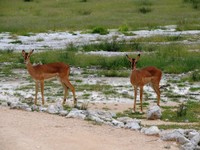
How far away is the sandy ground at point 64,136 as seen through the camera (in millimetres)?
11734

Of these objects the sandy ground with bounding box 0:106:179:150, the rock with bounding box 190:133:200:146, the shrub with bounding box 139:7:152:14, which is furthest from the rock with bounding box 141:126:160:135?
the shrub with bounding box 139:7:152:14

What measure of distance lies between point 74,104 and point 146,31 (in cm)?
2434

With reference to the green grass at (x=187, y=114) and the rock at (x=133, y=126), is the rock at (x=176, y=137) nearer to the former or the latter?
the rock at (x=133, y=126)

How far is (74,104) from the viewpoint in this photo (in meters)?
17.4

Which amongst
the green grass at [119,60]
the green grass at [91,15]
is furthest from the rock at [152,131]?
the green grass at [91,15]

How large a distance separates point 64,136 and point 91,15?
37.6 m

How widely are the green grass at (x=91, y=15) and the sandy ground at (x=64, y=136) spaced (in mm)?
26996

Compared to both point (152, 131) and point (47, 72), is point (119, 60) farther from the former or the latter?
point (152, 131)

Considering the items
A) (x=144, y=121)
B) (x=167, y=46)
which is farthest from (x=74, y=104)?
Answer: (x=167, y=46)

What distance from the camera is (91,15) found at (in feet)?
163

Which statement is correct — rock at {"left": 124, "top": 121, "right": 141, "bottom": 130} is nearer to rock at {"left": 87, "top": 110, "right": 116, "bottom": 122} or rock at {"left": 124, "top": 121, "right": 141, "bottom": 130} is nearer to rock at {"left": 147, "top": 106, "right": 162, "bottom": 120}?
rock at {"left": 87, "top": 110, "right": 116, "bottom": 122}

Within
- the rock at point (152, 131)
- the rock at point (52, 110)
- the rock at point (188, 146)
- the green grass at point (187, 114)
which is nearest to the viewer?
the rock at point (188, 146)

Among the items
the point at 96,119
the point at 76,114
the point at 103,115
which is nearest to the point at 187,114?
the point at 103,115

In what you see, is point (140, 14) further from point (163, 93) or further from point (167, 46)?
point (163, 93)
